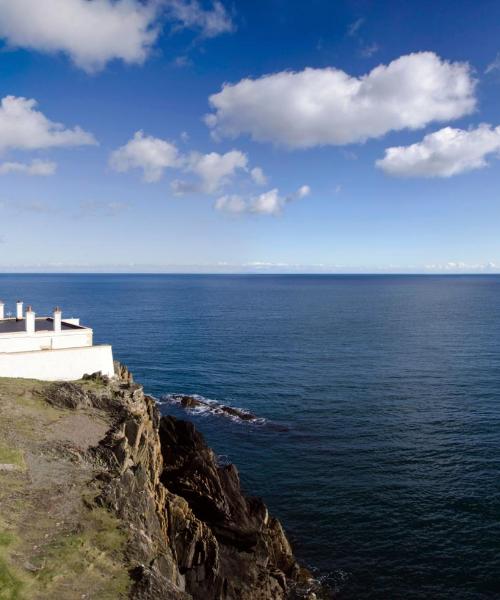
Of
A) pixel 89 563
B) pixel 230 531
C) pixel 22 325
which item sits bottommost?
pixel 230 531

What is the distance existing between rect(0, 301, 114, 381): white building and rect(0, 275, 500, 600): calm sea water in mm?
16710

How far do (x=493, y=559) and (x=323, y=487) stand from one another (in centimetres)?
1398

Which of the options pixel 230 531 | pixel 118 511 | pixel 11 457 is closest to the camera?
pixel 118 511

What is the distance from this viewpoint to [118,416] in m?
34.7

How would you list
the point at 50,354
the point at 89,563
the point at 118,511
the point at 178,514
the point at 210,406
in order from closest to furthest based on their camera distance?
1. the point at 89,563
2. the point at 118,511
3. the point at 178,514
4. the point at 50,354
5. the point at 210,406

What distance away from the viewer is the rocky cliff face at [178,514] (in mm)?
21719

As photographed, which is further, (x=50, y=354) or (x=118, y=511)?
(x=50, y=354)

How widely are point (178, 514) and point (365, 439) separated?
28.5 m

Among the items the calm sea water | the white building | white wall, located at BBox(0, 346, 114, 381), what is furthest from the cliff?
the calm sea water

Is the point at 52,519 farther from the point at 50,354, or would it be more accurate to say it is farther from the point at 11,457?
the point at 50,354

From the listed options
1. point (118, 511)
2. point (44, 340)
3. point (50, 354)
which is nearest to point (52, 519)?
point (118, 511)

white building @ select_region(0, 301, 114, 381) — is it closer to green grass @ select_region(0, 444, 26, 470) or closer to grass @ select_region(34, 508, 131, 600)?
green grass @ select_region(0, 444, 26, 470)

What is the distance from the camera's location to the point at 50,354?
41.6m

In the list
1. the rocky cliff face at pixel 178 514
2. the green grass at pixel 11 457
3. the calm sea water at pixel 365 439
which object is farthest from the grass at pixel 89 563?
the calm sea water at pixel 365 439
